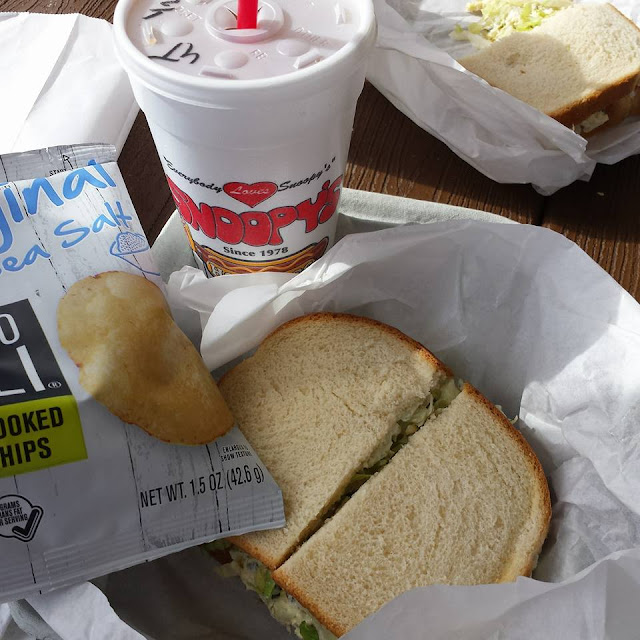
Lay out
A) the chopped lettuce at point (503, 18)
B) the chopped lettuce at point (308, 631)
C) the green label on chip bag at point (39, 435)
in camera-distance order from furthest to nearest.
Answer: the chopped lettuce at point (503, 18) < the chopped lettuce at point (308, 631) < the green label on chip bag at point (39, 435)

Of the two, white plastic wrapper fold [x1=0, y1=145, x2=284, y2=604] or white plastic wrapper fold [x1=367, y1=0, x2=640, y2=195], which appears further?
white plastic wrapper fold [x1=367, y1=0, x2=640, y2=195]

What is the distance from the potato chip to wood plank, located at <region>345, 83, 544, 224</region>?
22.1 inches

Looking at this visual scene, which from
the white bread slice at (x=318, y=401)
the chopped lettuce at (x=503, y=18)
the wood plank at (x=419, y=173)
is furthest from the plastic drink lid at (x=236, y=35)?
the chopped lettuce at (x=503, y=18)

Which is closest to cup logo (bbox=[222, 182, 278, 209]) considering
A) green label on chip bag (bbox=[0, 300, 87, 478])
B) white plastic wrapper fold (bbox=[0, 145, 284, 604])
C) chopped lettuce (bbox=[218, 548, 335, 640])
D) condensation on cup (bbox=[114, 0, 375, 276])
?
condensation on cup (bbox=[114, 0, 375, 276])

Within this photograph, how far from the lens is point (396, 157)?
1345 mm

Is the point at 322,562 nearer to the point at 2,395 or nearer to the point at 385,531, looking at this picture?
the point at 385,531

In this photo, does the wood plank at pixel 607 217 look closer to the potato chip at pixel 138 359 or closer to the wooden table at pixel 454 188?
the wooden table at pixel 454 188

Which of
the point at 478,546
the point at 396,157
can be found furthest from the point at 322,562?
the point at 396,157

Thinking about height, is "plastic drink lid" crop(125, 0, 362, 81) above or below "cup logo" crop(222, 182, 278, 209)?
above

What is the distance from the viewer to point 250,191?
2.85ft

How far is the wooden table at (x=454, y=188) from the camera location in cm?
122

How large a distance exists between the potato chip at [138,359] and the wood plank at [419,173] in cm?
56

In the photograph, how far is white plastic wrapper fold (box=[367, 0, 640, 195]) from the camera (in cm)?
122

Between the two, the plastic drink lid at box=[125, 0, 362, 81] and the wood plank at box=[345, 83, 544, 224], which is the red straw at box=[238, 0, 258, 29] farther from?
the wood plank at box=[345, 83, 544, 224]
